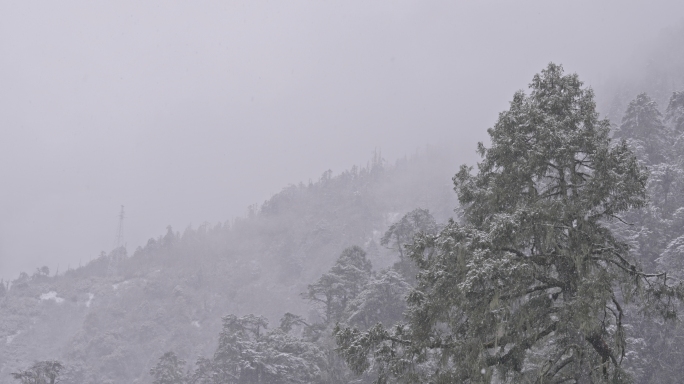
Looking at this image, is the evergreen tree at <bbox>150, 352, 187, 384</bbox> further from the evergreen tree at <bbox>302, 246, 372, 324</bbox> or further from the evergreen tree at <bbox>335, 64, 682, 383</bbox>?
the evergreen tree at <bbox>335, 64, 682, 383</bbox>

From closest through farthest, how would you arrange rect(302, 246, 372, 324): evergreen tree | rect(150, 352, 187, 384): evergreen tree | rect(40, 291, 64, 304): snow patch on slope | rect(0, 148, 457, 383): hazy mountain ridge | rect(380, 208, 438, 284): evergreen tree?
1. rect(302, 246, 372, 324): evergreen tree
2. rect(380, 208, 438, 284): evergreen tree
3. rect(150, 352, 187, 384): evergreen tree
4. rect(0, 148, 457, 383): hazy mountain ridge
5. rect(40, 291, 64, 304): snow patch on slope

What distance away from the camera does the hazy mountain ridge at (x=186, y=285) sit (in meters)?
118

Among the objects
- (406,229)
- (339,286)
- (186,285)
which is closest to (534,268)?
(339,286)

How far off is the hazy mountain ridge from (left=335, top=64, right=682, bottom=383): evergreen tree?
94401mm

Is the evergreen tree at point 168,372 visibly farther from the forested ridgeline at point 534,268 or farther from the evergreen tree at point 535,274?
the evergreen tree at point 535,274

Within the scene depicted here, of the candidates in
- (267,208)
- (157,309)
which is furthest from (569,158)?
(267,208)

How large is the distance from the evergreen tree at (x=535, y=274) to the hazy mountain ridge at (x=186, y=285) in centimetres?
9440

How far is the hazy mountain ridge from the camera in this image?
11762cm

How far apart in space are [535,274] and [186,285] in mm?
151006

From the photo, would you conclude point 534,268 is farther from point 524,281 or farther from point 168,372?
point 168,372

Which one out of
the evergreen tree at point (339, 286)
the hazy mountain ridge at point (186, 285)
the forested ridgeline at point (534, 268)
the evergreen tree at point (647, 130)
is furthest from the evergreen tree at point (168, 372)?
the hazy mountain ridge at point (186, 285)

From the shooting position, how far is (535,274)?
10688mm

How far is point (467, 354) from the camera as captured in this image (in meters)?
10.7

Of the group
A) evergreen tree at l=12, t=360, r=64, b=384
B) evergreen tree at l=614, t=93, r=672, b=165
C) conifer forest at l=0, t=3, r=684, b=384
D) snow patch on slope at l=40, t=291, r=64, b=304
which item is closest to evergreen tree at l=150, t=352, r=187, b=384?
conifer forest at l=0, t=3, r=684, b=384
